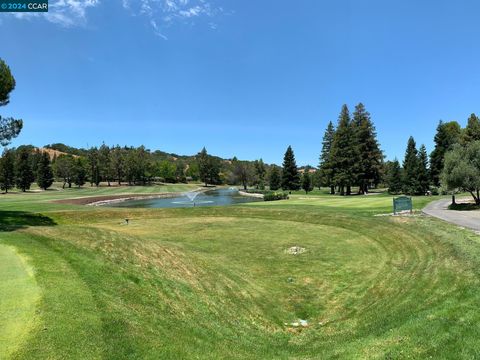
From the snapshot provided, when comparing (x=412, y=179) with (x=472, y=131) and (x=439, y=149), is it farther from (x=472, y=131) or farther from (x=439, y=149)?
(x=472, y=131)

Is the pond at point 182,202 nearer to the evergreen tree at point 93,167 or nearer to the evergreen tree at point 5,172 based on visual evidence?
the evergreen tree at point 5,172

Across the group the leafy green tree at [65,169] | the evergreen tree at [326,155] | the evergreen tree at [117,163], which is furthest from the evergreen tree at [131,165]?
the evergreen tree at [326,155]

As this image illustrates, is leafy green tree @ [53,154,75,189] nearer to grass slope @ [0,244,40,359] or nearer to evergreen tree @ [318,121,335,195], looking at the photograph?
evergreen tree @ [318,121,335,195]

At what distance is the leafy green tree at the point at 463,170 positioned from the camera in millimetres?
29656

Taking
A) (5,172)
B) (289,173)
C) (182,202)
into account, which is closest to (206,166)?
(289,173)

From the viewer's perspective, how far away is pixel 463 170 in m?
29.8

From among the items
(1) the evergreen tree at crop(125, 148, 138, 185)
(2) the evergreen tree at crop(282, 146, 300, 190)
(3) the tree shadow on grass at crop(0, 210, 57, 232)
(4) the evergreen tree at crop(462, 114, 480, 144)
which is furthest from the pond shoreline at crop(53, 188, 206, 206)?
(4) the evergreen tree at crop(462, 114, 480, 144)

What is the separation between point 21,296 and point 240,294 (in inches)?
280

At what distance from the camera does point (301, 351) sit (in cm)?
918

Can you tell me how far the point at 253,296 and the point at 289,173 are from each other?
264 ft

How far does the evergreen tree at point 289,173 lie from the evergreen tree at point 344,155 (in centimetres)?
1946

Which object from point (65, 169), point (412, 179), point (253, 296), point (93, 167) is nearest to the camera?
point (253, 296)

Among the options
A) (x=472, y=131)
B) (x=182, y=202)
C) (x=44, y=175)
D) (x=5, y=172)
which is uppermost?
(x=472, y=131)

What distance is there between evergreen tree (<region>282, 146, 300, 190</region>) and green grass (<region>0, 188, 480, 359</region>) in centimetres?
6904
